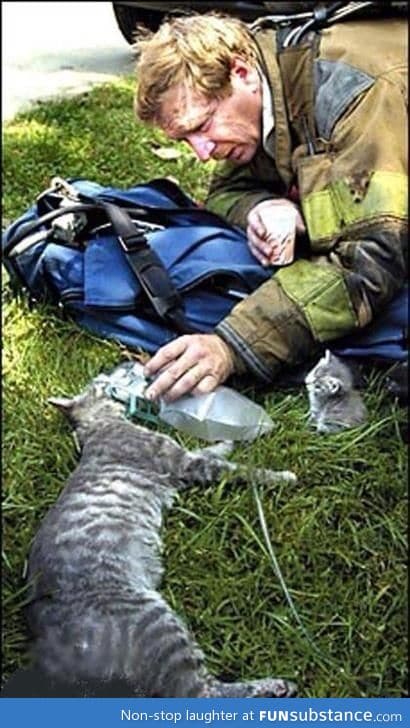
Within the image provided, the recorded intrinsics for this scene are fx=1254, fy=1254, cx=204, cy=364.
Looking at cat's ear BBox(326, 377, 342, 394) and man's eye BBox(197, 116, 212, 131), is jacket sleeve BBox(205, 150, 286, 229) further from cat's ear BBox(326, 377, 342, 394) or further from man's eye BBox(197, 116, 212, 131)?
cat's ear BBox(326, 377, 342, 394)

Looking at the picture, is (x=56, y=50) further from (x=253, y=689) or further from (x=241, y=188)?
(x=253, y=689)

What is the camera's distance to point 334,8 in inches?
75.7

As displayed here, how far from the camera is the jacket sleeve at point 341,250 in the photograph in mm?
1788

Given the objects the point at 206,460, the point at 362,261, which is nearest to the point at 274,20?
the point at 362,261

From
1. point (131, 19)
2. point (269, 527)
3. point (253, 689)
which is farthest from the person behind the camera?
point (131, 19)

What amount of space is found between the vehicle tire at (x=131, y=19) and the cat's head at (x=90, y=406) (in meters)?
0.57

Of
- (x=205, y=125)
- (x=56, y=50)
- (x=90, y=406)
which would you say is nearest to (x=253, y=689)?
(x=90, y=406)

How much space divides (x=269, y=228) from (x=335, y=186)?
0.49 feet

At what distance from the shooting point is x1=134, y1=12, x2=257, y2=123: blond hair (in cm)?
185

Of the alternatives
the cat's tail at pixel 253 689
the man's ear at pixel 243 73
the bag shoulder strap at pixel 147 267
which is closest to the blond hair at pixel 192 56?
the man's ear at pixel 243 73

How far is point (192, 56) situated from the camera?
6.03ft

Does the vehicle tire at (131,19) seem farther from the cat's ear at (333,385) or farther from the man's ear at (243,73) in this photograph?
the cat's ear at (333,385)

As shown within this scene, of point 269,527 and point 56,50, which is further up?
point 56,50

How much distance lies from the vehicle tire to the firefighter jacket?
7.2 inches
